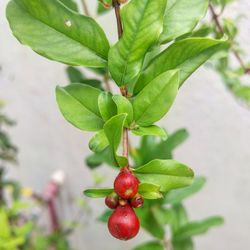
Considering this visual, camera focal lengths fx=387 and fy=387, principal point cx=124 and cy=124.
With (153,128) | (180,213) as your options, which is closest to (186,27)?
(153,128)

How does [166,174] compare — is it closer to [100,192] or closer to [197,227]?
[100,192]

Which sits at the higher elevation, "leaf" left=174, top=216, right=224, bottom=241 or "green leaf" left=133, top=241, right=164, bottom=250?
"leaf" left=174, top=216, right=224, bottom=241

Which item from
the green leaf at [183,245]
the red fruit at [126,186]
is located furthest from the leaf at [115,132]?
the green leaf at [183,245]

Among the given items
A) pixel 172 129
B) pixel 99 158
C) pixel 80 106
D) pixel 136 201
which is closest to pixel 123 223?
pixel 136 201

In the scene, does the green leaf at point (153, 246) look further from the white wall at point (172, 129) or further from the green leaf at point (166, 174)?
the green leaf at point (166, 174)

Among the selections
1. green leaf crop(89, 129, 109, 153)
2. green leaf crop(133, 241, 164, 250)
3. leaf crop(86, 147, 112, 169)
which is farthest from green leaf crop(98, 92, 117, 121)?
green leaf crop(133, 241, 164, 250)

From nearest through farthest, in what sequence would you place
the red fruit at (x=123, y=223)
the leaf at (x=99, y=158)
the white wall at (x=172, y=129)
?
1. the red fruit at (x=123, y=223)
2. the leaf at (x=99, y=158)
3. the white wall at (x=172, y=129)

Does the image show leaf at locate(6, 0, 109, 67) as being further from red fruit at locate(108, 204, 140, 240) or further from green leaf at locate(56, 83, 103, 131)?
red fruit at locate(108, 204, 140, 240)
